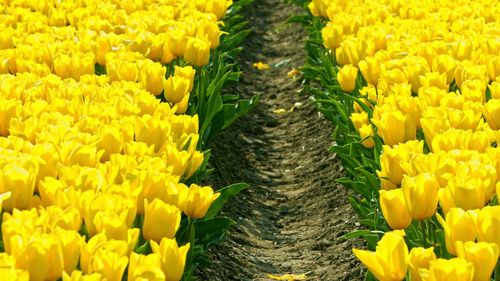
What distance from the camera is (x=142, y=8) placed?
6965 millimetres

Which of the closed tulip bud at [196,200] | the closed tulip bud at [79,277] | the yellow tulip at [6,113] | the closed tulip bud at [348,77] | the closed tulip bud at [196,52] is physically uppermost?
the closed tulip bud at [79,277]

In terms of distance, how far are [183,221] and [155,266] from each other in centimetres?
99

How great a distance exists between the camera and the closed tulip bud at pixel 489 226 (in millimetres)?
2871

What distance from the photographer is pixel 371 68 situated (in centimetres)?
520

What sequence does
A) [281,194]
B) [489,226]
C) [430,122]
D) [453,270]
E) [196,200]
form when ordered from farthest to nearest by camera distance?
[281,194] < [430,122] < [196,200] < [489,226] < [453,270]

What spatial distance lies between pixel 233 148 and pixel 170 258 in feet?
14.2

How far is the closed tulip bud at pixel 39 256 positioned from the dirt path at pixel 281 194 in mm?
1901

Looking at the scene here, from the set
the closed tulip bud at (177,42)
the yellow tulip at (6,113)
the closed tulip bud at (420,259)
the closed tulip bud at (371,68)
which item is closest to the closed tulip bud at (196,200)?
the closed tulip bud at (420,259)

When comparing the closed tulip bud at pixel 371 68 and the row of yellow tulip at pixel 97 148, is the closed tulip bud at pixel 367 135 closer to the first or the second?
the closed tulip bud at pixel 371 68

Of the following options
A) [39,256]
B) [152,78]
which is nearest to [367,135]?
[152,78]

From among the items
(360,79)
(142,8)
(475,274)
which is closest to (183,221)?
(475,274)

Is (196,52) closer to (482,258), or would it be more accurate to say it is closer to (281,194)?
(281,194)

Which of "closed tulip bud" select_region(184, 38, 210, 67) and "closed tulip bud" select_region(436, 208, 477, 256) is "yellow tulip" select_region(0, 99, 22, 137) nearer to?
"closed tulip bud" select_region(184, 38, 210, 67)

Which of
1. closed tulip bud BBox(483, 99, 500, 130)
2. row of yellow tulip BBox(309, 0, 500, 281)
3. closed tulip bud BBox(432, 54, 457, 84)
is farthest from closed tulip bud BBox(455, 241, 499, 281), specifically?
closed tulip bud BBox(432, 54, 457, 84)
